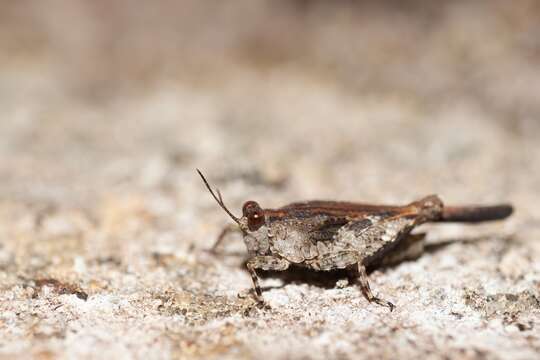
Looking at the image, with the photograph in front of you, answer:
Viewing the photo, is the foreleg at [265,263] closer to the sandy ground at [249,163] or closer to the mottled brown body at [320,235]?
the mottled brown body at [320,235]

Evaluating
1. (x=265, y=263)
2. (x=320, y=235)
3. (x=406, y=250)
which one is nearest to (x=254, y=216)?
(x=265, y=263)

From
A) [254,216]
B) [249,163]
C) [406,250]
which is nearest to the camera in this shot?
[254,216]

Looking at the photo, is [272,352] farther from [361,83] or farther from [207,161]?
[361,83]

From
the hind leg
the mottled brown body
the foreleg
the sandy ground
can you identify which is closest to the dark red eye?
the mottled brown body

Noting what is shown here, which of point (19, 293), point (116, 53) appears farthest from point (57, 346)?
point (116, 53)

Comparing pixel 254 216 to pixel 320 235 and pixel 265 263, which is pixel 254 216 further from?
pixel 320 235

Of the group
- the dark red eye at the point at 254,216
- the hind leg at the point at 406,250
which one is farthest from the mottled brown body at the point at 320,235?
the hind leg at the point at 406,250

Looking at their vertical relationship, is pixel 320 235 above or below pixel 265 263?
above
